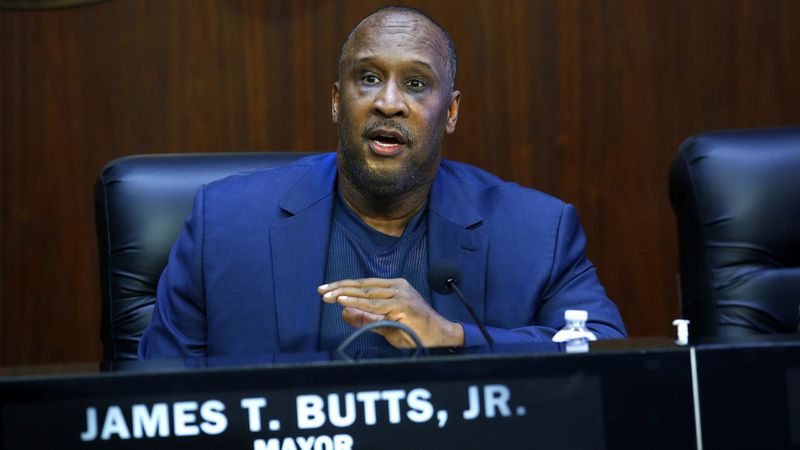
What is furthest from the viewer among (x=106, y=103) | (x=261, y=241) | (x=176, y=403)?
(x=106, y=103)

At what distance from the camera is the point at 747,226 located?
2.19 m

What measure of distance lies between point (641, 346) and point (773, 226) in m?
1.11

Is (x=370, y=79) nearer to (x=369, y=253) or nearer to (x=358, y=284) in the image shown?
(x=369, y=253)

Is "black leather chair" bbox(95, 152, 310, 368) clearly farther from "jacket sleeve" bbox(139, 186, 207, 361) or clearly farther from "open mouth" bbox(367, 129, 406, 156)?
"open mouth" bbox(367, 129, 406, 156)

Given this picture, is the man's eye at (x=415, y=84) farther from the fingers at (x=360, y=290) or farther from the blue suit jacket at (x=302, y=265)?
the fingers at (x=360, y=290)

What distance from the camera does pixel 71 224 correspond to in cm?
301

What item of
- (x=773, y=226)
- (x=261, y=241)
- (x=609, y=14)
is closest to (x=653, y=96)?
(x=609, y=14)

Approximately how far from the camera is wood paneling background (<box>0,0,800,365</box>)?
299 cm

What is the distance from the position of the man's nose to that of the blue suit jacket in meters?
0.18

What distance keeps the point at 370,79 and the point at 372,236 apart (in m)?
0.31

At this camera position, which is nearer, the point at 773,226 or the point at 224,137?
the point at 773,226

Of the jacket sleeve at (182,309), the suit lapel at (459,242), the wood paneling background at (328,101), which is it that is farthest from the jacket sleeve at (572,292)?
the wood paneling background at (328,101)

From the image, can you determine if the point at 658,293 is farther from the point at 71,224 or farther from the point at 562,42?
the point at 71,224

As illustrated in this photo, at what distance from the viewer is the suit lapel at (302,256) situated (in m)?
1.94
